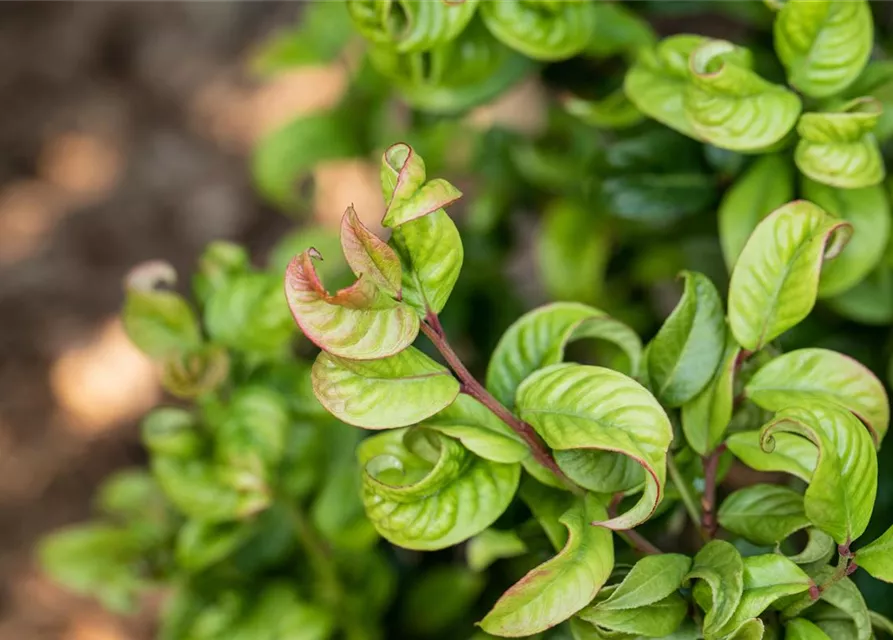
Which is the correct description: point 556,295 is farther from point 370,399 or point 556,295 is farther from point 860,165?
point 370,399

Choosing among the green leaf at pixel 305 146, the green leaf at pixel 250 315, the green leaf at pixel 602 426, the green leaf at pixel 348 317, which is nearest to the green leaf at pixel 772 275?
the green leaf at pixel 602 426

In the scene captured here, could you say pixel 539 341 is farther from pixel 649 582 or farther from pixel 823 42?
pixel 823 42

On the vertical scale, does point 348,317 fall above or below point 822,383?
above

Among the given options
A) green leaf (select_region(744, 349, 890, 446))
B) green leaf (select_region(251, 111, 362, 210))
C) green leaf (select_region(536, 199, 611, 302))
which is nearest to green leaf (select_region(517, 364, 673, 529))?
green leaf (select_region(744, 349, 890, 446))

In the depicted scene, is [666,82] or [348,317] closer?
[348,317]

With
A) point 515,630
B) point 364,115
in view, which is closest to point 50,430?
point 364,115

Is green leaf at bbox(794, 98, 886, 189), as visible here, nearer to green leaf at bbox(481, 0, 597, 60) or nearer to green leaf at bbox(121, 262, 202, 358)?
green leaf at bbox(481, 0, 597, 60)

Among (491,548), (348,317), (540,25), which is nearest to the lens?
(348,317)

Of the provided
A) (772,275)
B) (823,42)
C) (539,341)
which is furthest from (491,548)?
(823,42)
